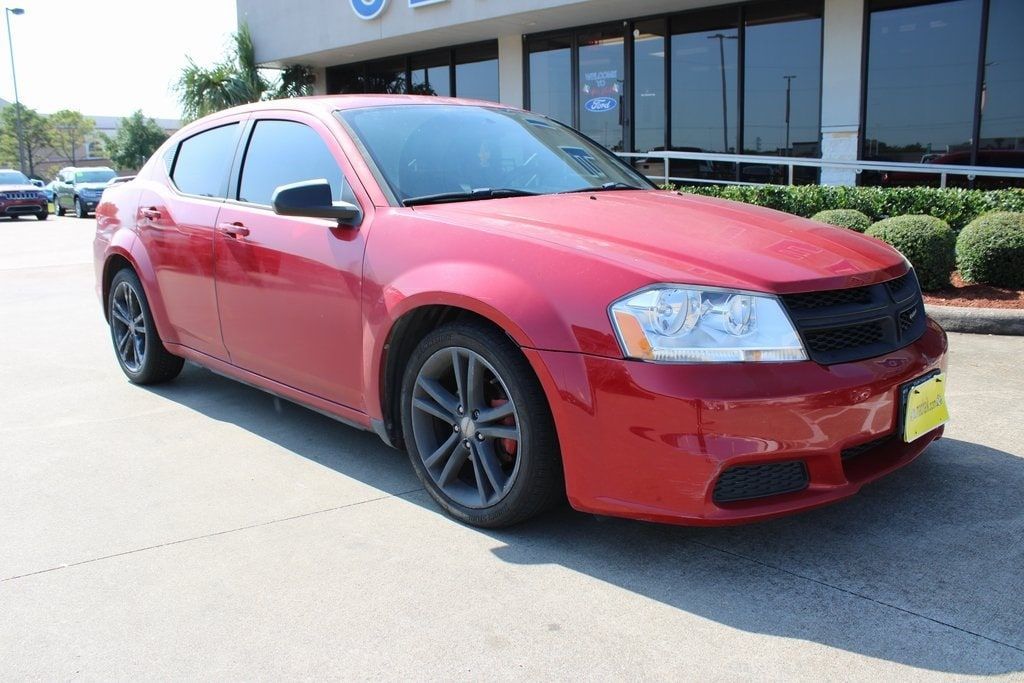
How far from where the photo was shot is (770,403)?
2623mm

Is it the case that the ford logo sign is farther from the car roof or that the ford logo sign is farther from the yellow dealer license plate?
the yellow dealer license plate

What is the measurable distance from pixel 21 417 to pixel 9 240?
16063 millimetres

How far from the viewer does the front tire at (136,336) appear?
529 cm

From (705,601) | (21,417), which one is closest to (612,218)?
(705,601)

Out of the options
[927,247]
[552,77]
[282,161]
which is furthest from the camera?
[552,77]

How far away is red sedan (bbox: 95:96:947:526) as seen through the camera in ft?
8.86

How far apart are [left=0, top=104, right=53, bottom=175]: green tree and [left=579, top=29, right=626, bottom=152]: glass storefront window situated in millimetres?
67306

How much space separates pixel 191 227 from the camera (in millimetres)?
4598

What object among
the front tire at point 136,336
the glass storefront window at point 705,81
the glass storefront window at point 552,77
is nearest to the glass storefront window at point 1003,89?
the glass storefront window at point 705,81

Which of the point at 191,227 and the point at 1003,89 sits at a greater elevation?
the point at 1003,89

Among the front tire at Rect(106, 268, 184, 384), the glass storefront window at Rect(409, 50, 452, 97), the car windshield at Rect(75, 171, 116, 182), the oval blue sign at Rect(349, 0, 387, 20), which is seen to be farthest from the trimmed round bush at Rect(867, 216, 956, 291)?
the car windshield at Rect(75, 171, 116, 182)

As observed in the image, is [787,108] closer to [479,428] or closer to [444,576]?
[479,428]

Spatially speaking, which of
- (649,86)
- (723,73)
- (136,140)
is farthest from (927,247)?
(136,140)

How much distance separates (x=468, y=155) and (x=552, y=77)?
12.4m
